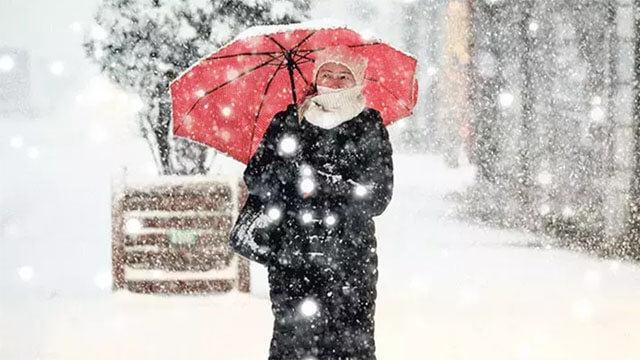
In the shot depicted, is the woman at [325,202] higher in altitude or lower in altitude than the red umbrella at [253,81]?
lower

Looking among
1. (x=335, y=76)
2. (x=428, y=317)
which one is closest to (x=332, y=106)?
(x=335, y=76)

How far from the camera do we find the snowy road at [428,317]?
6.50 metres

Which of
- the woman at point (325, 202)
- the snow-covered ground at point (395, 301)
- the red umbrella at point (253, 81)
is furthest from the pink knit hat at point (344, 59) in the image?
the snow-covered ground at point (395, 301)

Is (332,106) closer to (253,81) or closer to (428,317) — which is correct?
(253,81)

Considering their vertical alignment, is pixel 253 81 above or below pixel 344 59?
below

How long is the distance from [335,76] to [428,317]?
3899 mm

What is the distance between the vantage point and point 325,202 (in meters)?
4.10

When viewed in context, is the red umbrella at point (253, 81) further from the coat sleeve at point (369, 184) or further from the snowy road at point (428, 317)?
the snowy road at point (428, 317)

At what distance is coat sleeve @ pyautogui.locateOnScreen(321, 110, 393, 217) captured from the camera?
4.04m

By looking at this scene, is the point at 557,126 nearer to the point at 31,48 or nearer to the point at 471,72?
the point at 471,72

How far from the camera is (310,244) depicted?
4.14 m

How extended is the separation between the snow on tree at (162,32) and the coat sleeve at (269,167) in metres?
5.97

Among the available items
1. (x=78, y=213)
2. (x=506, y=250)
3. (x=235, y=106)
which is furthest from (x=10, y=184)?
(x=235, y=106)

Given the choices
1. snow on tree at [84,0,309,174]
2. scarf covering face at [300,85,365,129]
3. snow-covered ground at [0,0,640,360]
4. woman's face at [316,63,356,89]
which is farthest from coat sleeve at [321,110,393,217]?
snow on tree at [84,0,309,174]
